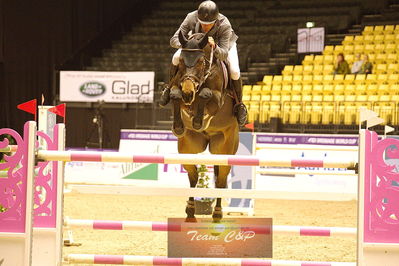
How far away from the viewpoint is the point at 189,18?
5.00 metres

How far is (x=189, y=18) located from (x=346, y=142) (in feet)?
21.4

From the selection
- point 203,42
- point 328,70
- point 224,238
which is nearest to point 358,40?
point 328,70

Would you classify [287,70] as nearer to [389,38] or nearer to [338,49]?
[338,49]

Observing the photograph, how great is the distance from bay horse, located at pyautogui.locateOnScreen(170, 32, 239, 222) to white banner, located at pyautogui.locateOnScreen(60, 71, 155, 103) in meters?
8.25

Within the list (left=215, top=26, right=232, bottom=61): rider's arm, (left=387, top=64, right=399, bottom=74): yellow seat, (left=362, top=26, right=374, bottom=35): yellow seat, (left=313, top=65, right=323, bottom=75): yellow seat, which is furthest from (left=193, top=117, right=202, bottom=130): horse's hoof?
(left=362, top=26, right=374, bottom=35): yellow seat

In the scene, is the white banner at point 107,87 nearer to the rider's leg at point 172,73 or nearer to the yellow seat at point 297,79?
the yellow seat at point 297,79

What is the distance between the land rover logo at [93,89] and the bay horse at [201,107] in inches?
348

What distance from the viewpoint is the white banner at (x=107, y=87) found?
13.4m

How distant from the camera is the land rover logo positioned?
13.7 metres

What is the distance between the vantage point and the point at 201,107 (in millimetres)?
4586

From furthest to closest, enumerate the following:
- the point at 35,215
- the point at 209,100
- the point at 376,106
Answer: the point at 376,106 → the point at 209,100 → the point at 35,215

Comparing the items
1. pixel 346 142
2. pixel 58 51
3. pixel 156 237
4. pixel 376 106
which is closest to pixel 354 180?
pixel 346 142

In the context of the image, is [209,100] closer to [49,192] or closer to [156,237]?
[49,192]

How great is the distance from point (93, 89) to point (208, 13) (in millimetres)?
9233
